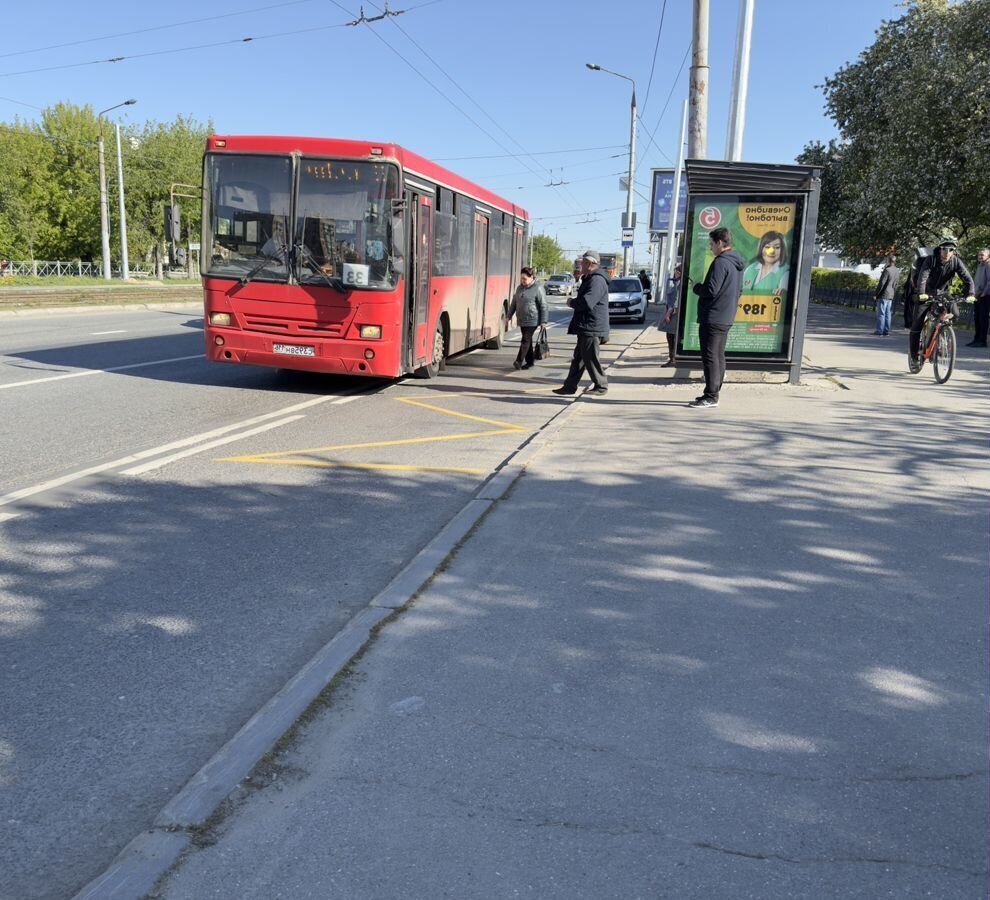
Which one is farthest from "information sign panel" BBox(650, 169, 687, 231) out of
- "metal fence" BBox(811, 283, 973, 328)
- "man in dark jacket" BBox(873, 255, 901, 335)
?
"man in dark jacket" BBox(873, 255, 901, 335)

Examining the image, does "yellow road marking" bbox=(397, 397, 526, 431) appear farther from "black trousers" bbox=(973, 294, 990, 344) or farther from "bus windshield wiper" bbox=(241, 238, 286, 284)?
"black trousers" bbox=(973, 294, 990, 344)

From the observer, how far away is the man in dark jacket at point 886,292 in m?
21.0

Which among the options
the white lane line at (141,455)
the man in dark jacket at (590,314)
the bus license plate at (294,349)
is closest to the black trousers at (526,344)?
the man in dark jacket at (590,314)

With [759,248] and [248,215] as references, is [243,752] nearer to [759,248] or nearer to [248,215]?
[248,215]

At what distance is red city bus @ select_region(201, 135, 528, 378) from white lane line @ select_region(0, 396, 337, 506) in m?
0.95

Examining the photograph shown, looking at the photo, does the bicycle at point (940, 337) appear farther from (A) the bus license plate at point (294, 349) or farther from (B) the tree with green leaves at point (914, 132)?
(B) the tree with green leaves at point (914, 132)

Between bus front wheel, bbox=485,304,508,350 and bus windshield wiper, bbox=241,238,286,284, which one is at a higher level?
bus windshield wiper, bbox=241,238,286,284

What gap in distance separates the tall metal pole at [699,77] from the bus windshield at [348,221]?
561 cm

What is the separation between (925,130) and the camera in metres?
28.9

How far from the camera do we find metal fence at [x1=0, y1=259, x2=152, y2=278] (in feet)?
207

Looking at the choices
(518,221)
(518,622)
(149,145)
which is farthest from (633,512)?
(149,145)

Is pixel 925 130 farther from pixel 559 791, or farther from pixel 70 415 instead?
pixel 559 791

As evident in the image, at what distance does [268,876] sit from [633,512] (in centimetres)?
417

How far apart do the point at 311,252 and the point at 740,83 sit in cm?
710
